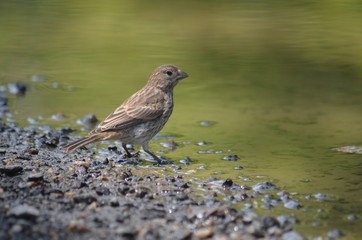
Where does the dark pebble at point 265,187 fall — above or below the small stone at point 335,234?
below

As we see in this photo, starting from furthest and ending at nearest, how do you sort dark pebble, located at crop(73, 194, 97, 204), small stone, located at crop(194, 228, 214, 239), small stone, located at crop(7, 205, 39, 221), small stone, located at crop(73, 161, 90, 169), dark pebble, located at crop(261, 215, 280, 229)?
1. small stone, located at crop(73, 161, 90, 169)
2. dark pebble, located at crop(73, 194, 97, 204)
3. dark pebble, located at crop(261, 215, 280, 229)
4. small stone, located at crop(194, 228, 214, 239)
5. small stone, located at crop(7, 205, 39, 221)

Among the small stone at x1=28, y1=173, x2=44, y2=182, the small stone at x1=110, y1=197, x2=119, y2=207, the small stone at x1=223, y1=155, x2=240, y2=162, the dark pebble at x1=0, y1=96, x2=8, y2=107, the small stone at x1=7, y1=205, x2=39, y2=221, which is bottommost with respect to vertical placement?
the small stone at x1=223, y1=155, x2=240, y2=162

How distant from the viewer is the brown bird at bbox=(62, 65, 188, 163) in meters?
6.61

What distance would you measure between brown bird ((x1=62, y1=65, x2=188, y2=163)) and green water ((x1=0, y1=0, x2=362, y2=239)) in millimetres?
464

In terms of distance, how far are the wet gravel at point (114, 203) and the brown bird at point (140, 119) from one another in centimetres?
39

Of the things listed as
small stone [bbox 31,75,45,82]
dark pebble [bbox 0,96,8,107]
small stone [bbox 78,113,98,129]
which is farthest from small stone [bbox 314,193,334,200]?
small stone [bbox 31,75,45,82]

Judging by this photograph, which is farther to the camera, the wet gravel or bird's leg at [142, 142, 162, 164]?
bird's leg at [142, 142, 162, 164]

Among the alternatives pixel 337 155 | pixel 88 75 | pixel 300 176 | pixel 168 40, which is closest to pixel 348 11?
pixel 168 40

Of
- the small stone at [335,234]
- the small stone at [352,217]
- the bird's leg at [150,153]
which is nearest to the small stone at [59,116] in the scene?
the bird's leg at [150,153]

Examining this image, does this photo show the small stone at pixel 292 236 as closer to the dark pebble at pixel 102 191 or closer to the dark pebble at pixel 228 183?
the dark pebble at pixel 228 183

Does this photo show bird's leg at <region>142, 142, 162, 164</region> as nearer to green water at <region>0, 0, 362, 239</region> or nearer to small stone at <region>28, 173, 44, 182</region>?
green water at <region>0, 0, 362, 239</region>

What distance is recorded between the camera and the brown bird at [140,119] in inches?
260

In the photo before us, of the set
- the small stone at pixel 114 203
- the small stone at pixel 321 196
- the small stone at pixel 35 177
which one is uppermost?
the small stone at pixel 35 177

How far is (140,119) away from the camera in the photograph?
269 inches
